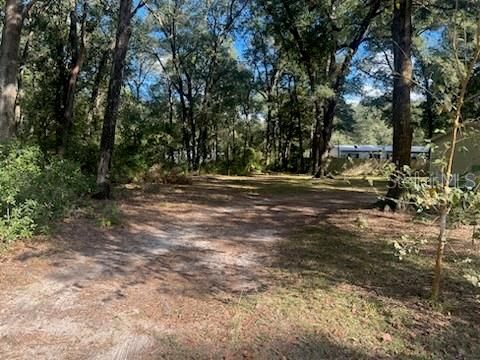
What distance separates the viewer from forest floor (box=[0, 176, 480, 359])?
279 cm

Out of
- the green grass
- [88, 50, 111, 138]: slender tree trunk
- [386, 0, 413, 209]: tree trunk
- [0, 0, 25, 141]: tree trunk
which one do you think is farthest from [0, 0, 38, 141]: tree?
[88, 50, 111, 138]: slender tree trunk

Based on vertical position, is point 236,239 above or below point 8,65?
below

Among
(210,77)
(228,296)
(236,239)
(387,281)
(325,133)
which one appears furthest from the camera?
(210,77)

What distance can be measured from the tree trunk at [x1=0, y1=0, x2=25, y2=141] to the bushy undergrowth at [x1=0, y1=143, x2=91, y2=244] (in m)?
1.24

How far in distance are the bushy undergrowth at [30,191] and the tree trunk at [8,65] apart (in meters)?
1.24

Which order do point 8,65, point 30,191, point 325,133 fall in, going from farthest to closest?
1. point 325,133
2. point 8,65
3. point 30,191

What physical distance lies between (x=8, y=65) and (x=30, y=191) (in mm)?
3298

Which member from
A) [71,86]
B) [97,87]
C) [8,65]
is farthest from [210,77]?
[8,65]

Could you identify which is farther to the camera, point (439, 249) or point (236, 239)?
point (236, 239)

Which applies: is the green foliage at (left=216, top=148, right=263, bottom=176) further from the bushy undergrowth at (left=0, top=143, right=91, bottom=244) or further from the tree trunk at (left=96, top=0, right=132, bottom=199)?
the bushy undergrowth at (left=0, top=143, right=91, bottom=244)

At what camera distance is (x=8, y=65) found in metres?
7.46

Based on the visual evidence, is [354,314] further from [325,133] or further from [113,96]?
[325,133]

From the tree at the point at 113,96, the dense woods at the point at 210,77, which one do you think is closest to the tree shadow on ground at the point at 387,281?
the dense woods at the point at 210,77

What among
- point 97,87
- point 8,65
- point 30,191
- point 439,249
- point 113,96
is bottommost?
point 439,249
